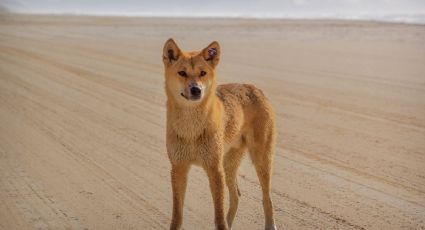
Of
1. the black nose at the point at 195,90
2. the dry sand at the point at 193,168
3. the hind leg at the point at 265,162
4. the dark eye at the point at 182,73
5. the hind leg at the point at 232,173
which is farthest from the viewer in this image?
the dry sand at the point at 193,168

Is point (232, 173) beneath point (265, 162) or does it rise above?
beneath

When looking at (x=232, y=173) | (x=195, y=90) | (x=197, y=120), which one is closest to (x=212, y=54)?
(x=195, y=90)

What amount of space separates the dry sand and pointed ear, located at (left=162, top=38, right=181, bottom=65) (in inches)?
68.5

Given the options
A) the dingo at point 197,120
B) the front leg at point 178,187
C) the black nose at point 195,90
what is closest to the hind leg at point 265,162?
the dingo at point 197,120

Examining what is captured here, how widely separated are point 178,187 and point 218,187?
37 centimetres

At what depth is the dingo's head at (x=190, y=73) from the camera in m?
4.62

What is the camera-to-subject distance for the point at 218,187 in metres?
4.83

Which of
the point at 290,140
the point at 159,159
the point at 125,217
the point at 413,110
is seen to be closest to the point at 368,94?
the point at 413,110

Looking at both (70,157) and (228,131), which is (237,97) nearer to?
(228,131)

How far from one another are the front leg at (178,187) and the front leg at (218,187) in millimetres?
213

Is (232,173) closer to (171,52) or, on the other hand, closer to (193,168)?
(171,52)

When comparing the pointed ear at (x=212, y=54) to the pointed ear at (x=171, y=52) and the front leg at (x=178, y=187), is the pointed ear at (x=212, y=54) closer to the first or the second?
the pointed ear at (x=171, y=52)

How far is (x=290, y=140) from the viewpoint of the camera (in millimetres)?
8609

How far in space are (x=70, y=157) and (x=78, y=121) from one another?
209cm
